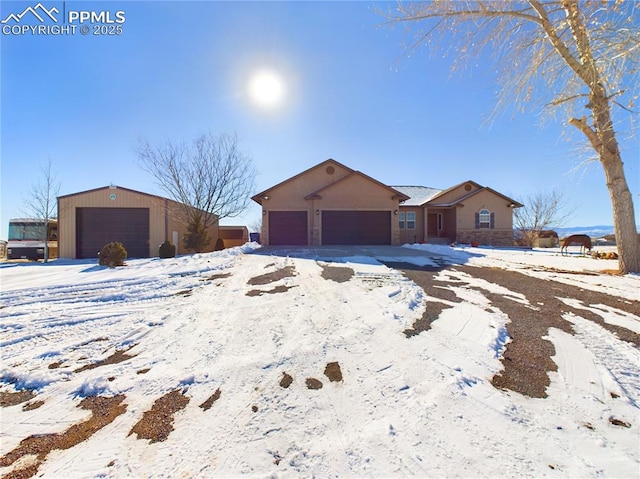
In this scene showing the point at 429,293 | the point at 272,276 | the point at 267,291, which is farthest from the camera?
the point at 272,276

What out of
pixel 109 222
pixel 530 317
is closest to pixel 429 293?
pixel 530 317

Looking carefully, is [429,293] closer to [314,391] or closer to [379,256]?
[314,391]

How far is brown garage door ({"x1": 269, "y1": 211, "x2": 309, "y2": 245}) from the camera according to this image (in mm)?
17219

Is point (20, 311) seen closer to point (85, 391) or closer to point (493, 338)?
point (85, 391)

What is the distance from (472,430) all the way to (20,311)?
20.4ft

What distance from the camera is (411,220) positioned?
772 inches

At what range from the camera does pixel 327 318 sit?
368cm

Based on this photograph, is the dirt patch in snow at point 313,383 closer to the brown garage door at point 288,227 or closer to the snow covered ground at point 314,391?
the snow covered ground at point 314,391

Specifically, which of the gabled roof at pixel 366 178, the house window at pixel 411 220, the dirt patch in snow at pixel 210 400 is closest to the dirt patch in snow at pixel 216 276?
the dirt patch in snow at pixel 210 400

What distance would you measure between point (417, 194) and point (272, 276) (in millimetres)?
18767

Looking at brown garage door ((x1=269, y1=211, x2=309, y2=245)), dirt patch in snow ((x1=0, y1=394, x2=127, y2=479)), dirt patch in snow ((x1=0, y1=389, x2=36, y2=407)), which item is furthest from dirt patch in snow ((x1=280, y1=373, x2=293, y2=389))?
brown garage door ((x1=269, y1=211, x2=309, y2=245))

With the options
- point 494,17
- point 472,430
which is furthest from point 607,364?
point 494,17

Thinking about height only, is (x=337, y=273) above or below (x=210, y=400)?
above

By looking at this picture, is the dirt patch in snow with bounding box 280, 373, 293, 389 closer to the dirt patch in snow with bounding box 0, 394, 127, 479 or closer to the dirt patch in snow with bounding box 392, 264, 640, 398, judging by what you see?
the dirt patch in snow with bounding box 0, 394, 127, 479
